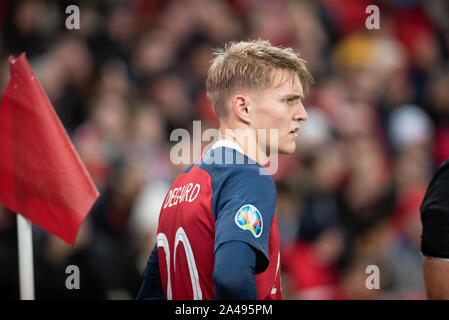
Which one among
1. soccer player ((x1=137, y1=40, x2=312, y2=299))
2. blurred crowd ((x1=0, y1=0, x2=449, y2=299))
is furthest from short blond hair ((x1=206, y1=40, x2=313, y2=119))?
blurred crowd ((x1=0, y1=0, x2=449, y2=299))

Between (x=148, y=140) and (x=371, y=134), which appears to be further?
(x=371, y=134)

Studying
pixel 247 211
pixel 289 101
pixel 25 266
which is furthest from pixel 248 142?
pixel 25 266

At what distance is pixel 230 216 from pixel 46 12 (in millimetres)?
4132

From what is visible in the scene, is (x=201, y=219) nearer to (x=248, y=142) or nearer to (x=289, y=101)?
(x=248, y=142)

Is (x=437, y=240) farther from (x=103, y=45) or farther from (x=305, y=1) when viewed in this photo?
(x=305, y=1)

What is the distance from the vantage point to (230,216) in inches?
60.7

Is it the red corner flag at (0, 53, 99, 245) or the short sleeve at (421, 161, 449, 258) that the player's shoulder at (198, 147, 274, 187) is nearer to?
the red corner flag at (0, 53, 99, 245)

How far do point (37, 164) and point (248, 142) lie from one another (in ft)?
2.62

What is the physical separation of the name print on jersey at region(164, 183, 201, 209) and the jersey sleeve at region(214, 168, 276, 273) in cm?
10

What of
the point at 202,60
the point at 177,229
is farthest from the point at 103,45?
the point at 177,229

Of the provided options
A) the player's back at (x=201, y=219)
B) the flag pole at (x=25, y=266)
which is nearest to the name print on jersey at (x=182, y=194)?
the player's back at (x=201, y=219)

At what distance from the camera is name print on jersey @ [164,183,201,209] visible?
1700 mm

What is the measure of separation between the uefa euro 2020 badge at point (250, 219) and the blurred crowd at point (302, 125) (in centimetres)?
185

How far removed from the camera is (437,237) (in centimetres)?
188
